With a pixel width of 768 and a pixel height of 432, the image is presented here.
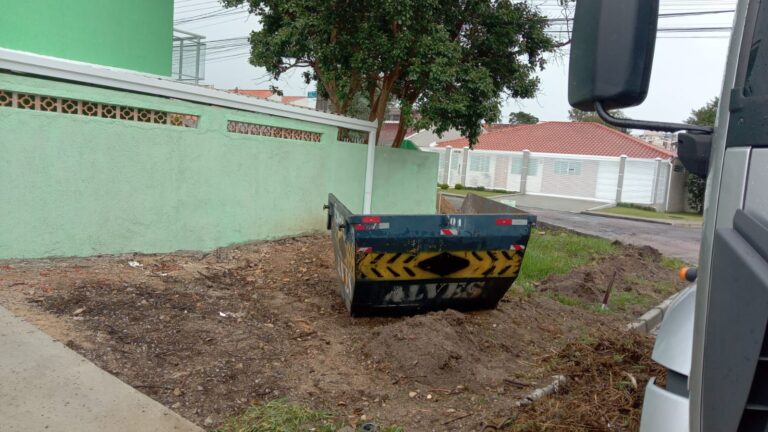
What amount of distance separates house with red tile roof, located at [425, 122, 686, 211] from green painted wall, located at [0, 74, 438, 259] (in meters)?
23.4

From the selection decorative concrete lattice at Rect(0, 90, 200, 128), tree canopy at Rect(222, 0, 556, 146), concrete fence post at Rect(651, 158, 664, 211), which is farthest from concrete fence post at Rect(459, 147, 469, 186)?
decorative concrete lattice at Rect(0, 90, 200, 128)

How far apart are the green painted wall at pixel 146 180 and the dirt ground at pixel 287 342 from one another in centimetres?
32

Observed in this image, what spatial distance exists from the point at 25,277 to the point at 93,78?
85.9 inches

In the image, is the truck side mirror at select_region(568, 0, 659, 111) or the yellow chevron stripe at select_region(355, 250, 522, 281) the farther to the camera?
the yellow chevron stripe at select_region(355, 250, 522, 281)

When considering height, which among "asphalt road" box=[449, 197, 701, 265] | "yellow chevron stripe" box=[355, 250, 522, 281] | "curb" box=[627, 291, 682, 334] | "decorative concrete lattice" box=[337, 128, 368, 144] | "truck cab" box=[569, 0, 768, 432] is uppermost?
"decorative concrete lattice" box=[337, 128, 368, 144]

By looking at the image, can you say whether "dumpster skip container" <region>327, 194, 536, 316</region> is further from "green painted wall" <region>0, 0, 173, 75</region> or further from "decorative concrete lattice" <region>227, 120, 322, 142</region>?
"green painted wall" <region>0, 0, 173, 75</region>

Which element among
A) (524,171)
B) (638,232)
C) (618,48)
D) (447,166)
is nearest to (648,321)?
(618,48)

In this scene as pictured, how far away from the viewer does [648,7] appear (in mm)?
1693

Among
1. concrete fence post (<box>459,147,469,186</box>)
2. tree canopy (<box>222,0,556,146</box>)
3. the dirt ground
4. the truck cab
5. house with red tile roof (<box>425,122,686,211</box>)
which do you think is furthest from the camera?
concrete fence post (<box>459,147,469,186</box>)

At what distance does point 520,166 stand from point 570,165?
9.72 ft

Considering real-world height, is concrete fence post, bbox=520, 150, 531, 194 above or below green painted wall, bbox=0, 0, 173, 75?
below

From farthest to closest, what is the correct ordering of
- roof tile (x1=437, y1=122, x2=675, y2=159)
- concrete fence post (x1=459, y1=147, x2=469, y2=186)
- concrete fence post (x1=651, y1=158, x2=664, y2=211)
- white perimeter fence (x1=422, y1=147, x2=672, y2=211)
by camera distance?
concrete fence post (x1=459, y1=147, x2=469, y2=186) → roof tile (x1=437, y1=122, x2=675, y2=159) → white perimeter fence (x1=422, y1=147, x2=672, y2=211) → concrete fence post (x1=651, y1=158, x2=664, y2=211)

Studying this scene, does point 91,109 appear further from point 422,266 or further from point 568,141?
point 568,141

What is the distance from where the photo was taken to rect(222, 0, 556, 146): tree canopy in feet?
30.9
